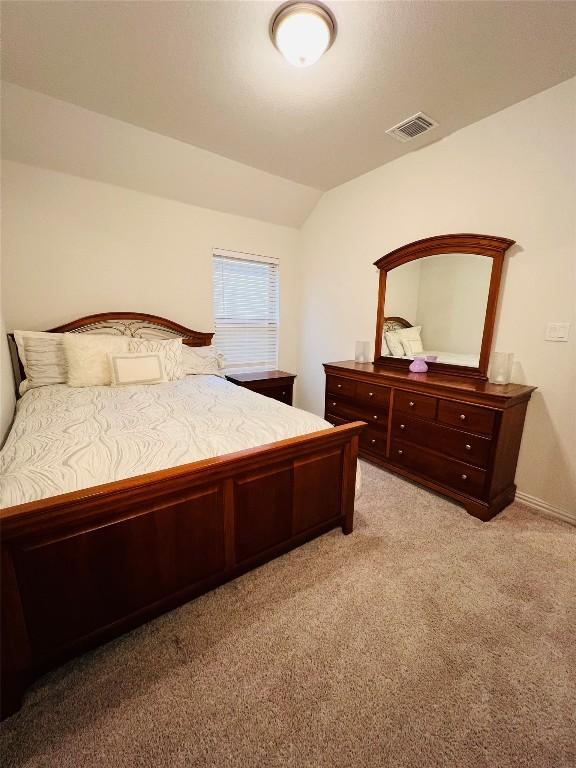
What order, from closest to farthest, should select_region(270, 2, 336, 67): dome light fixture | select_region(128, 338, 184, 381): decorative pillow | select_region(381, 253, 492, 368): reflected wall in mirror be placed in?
select_region(270, 2, 336, 67): dome light fixture
select_region(381, 253, 492, 368): reflected wall in mirror
select_region(128, 338, 184, 381): decorative pillow

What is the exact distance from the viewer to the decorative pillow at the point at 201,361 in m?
2.88

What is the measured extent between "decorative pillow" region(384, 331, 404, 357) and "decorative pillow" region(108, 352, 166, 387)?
6.70ft

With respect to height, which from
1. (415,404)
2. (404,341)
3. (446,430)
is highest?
(404,341)

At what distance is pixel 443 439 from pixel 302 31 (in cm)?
241

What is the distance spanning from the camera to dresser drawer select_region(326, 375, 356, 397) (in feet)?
9.38

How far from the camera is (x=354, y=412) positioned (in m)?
2.87

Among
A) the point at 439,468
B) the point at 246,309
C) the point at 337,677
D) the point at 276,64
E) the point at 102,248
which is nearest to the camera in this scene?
the point at 337,677

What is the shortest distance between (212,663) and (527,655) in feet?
4.02

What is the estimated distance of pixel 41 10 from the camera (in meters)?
1.45

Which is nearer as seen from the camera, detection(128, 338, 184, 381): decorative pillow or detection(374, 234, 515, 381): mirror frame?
detection(374, 234, 515, 381): mirror frame

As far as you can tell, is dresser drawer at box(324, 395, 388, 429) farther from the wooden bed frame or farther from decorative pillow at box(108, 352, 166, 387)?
decorative pillow at box(108, 352, 166, 387)

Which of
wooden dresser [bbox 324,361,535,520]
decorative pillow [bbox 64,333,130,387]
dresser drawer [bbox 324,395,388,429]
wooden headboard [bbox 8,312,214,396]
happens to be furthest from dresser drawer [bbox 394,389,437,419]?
decorative pillow [bbox 64,333,130,387]

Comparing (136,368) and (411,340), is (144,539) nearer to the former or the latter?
(136,368)

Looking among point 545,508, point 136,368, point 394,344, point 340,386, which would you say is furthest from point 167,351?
point 545,508
